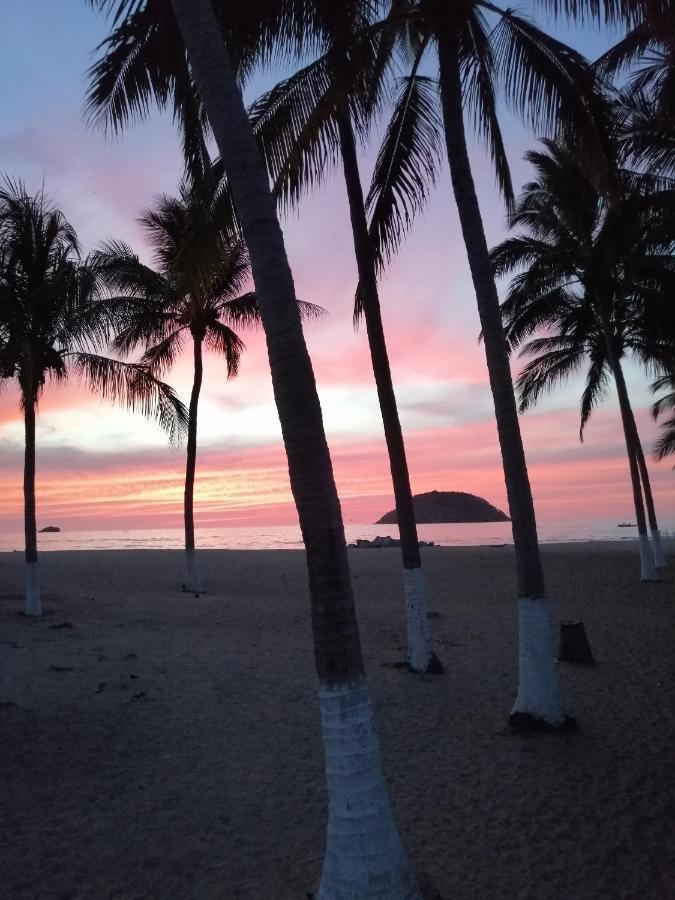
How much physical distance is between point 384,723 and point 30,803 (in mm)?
3632

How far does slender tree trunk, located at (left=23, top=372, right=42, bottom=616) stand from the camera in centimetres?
1400

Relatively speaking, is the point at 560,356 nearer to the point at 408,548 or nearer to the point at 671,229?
the point at 671,229

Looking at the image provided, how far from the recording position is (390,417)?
9.41 metres

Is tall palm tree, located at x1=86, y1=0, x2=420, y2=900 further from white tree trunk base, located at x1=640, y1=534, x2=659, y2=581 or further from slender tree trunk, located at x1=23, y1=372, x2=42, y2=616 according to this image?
white tree trunk base, located at x1=640, y1=534, x2=659, y2=581

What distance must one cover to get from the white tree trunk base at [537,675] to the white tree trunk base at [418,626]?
2.21 metres

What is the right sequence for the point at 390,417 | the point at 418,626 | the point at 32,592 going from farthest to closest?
the point at 32,592 → the point at 418,626 → the point at 390,417

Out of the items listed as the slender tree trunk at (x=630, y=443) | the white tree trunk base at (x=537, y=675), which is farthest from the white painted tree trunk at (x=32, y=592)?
the slender tree trunk at (x=630, y=443)

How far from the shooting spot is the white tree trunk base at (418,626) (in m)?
9.27

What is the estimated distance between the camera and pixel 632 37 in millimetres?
11508

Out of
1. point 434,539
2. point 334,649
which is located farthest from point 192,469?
point 434,539

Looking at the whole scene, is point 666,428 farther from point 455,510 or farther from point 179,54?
point 455,510

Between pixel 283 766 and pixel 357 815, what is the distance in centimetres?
325

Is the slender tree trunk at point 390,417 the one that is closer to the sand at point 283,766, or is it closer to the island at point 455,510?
the sand at point 283,766

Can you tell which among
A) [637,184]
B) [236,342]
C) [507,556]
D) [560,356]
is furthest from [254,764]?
[507,556]
